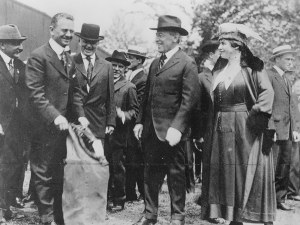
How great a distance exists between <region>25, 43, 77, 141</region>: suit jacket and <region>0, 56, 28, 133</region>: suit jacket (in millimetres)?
450

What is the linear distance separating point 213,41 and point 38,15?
182 inches

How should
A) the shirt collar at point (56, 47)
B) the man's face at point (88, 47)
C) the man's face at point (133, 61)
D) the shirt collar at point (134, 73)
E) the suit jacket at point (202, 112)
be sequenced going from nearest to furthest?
the shirt collar at point (56, 47), the suit jacket at point (202, 112), the man's face at point (88, 47), the shirt collar at point (134, 73), the man's face at point (133, 61)

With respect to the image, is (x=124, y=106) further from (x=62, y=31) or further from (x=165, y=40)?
(x=62, y=31)

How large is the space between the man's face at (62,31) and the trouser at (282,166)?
12.4ft

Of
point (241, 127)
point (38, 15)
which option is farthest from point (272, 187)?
point (38, 15)

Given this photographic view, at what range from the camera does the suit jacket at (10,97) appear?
18.4 feet

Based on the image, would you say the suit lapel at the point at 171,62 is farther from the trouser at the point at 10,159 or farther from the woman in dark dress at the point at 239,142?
the trouser at the point at 10,159

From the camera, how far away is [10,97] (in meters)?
5.68

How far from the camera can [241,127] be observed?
17.1ft

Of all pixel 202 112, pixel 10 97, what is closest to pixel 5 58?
pixel 10 97

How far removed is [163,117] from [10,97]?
177cm

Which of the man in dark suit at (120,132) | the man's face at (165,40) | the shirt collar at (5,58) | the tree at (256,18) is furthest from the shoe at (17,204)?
the tree at (256,18)

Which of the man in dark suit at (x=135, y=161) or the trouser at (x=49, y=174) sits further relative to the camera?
the man in dark suit at (x=135, y=161)

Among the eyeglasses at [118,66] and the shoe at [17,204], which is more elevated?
the eyeglasses at [118,66]
